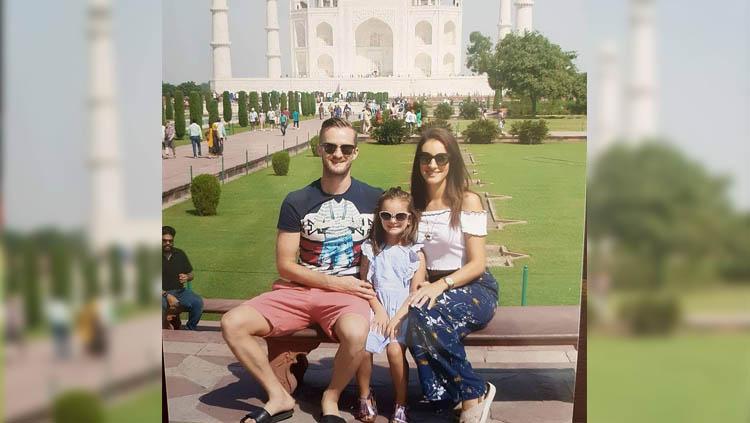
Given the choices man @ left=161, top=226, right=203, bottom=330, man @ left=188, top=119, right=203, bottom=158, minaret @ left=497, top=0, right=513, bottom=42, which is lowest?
man @ left=161, top=226, right=203, bottom=330

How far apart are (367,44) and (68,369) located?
Answer: 1836 mm

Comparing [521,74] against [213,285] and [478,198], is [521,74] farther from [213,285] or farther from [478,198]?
[213,285]

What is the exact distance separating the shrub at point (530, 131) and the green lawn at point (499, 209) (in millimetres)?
32

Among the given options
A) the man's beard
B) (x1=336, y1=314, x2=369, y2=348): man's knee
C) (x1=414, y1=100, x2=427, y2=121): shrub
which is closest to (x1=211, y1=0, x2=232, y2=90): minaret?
the man's beard

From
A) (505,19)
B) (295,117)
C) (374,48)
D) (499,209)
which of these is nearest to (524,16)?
(505,19)

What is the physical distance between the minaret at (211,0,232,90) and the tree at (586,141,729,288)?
1.64 metres

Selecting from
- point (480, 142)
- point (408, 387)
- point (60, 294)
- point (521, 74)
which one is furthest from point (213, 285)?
point (521, 74)

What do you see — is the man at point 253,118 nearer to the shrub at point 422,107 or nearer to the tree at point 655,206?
the shrub at point 422,107

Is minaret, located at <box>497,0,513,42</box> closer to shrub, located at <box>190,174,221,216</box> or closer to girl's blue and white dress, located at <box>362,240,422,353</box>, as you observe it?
girl's blue and white dress, located at <box>362,240,422,353</box>

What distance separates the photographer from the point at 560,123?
4.16 meters

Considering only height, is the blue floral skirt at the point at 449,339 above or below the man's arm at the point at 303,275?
below

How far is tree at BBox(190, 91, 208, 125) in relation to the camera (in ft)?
14.5

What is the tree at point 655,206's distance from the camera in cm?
407

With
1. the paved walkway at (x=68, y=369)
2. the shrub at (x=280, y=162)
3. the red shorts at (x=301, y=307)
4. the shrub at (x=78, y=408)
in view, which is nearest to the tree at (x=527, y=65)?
the shrub at (x=280, y=162)
